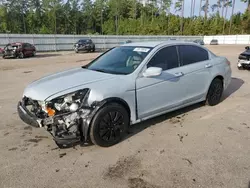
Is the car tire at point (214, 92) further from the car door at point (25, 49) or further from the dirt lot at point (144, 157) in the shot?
the car door at point (25, 49)

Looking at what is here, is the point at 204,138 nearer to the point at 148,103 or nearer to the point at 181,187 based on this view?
the point at 148,103

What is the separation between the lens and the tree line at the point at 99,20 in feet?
198

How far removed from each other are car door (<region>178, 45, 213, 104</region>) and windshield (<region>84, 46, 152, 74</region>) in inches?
35.4

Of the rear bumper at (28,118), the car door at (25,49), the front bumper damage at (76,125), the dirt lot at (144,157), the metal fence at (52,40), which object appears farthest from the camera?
the metal fence at (52,40)

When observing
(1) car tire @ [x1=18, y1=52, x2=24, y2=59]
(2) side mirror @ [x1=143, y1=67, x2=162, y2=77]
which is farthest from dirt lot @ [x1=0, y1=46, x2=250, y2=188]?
(1) car tire @ [x1=18, y1=52, x2=24, y2=59]

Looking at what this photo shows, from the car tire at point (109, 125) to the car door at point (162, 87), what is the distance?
39cm

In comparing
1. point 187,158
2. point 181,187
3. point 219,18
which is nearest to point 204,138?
point 187,158

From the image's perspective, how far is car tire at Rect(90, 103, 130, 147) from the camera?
320 cm

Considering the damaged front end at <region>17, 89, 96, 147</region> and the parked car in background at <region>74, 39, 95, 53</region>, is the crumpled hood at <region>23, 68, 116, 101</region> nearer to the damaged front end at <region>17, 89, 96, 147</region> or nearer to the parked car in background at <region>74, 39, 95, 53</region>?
the damaged front end at <region>17, 89, 96, 147</region>

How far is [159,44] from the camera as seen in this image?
4188 millimetres

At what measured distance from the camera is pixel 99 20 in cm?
7700

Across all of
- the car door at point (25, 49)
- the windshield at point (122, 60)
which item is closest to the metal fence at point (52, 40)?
the car door at point (25, 49)

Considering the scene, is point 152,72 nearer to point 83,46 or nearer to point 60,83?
point 60,83

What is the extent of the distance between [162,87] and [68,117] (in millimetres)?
1725
